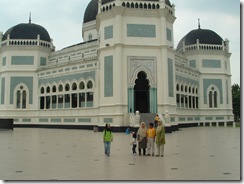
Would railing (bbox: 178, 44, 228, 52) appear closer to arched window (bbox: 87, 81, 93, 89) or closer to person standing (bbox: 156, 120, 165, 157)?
arched window (bbox: 87, 81, 93, 89)

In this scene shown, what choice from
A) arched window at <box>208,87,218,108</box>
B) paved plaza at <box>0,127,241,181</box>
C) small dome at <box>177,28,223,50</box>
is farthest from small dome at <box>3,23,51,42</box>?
paved plaza at <box>0,127,241,181</box>

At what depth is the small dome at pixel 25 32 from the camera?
34.1 m

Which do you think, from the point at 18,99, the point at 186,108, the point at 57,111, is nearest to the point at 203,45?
the point at 186,108

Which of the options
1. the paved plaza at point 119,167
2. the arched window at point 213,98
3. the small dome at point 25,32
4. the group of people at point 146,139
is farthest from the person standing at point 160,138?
the small dome at point 25,32

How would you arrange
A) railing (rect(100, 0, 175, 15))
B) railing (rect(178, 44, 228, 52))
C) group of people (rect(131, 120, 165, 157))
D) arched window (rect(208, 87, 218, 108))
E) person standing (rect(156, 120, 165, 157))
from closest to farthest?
person standing (rect(156, 120, 165, 157))
group of people (rect(131, 120, 165, 157))
railing (rect(100, 0, 175, 15))
arched window (rect(208, 87, 218, 108))
railing (rect(178, 44, 228, 52))

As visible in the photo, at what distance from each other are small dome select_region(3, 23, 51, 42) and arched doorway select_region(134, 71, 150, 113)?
15.9 m

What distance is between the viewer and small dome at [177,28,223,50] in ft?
122

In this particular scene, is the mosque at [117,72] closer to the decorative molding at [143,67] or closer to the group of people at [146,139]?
the decorative molding at [143,67]

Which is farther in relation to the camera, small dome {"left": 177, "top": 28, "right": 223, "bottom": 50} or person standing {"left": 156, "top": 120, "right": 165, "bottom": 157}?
small dome {"left": 177, "top": 28, "right": 223, "bottom": 50}

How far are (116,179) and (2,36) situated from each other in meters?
34.3

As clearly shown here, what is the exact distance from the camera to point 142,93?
25828mm

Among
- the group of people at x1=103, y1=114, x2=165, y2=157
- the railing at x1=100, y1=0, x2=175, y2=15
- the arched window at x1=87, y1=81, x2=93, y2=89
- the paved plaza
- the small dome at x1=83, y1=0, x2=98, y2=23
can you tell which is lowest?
the paved plaza

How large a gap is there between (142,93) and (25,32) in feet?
59.2

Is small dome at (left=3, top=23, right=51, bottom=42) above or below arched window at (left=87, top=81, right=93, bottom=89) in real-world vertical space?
above
